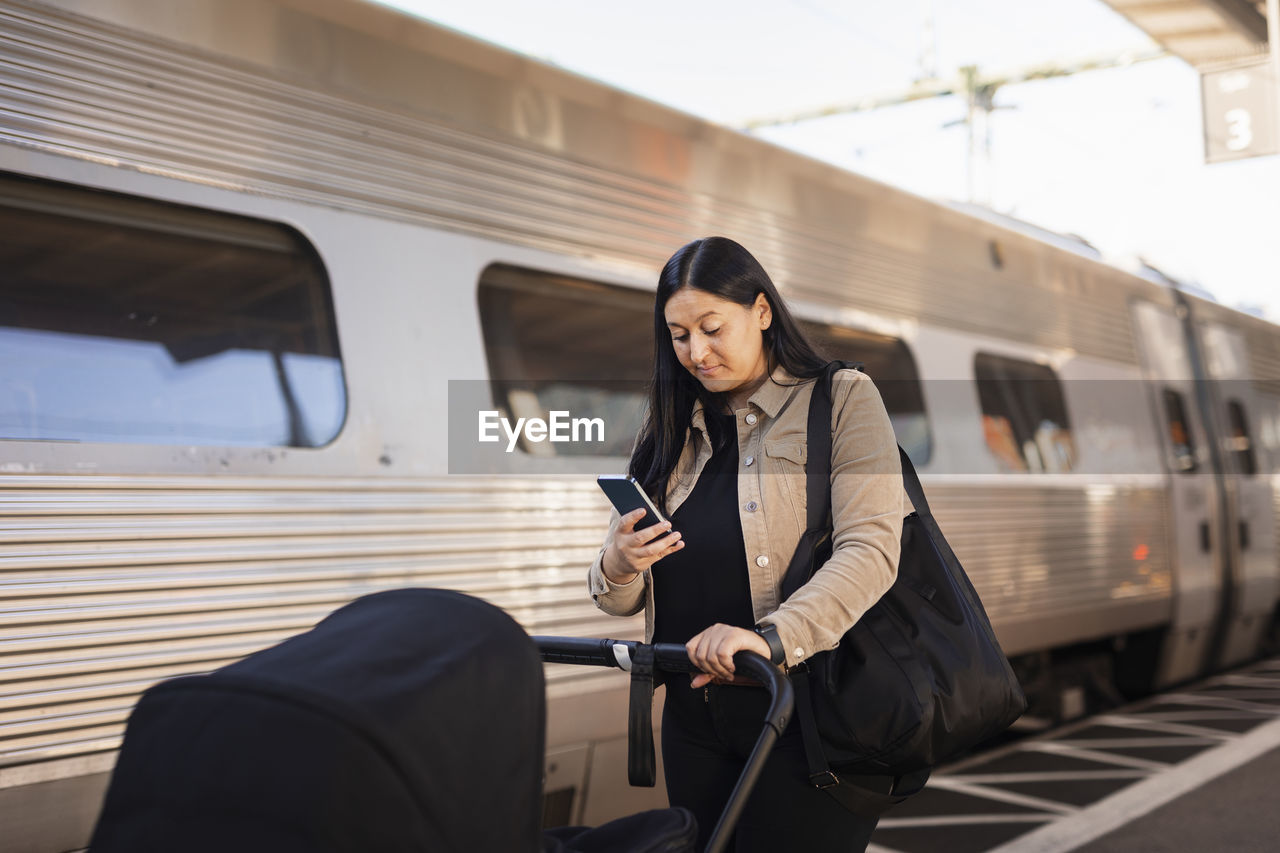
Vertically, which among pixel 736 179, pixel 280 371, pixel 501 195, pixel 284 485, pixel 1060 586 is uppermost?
pixel 736 179

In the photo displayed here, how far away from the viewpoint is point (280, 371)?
11.5 ft

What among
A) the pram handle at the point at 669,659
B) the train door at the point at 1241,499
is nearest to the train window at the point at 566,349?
the pram handle at the point at 669,659

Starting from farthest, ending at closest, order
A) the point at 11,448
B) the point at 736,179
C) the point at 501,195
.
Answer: the point at 736,179
the point at 501,195
the point at 11,448

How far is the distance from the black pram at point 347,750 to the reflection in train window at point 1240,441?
30.5ft

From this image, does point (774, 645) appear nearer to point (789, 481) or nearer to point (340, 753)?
point (789, 481)

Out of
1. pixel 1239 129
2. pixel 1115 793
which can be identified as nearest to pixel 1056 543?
Answer: pixel 1115 793

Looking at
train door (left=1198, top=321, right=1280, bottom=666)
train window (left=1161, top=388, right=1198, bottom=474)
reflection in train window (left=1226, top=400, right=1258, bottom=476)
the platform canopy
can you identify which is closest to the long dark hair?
the platform canopy

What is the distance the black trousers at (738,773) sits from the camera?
2.03m

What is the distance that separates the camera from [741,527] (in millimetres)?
2146

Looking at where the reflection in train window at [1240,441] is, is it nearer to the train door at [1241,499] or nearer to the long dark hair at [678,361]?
the train door at [1241,499]

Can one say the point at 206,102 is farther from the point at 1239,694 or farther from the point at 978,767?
the point at 1239,694

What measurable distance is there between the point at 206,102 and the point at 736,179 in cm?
244

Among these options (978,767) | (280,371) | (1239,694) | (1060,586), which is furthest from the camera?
(1239,694)

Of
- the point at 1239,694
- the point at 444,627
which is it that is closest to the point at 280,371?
the point at 444,627
